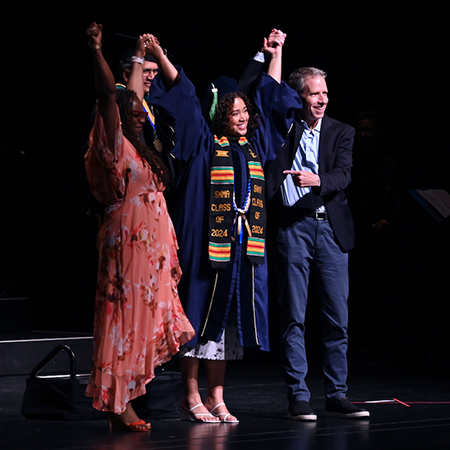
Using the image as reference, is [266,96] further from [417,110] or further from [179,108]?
[417,110]

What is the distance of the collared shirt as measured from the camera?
3.97 metres

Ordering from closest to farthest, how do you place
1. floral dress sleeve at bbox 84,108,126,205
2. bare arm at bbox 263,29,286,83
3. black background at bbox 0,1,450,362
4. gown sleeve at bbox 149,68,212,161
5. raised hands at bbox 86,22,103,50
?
raised hands at bbox 86,22,103,50 → floral dress sleeve at bbox 84,108,126,205 → gown sleeve at bbox 149,68,212,161 → bare arm at bbox 263,29,286,83 → black background at bbox 0,1,450,362

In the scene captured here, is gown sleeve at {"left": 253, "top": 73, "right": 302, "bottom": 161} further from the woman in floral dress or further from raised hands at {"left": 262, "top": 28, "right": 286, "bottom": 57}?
the woman in floral dress

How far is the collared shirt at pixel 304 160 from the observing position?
13.0 feet

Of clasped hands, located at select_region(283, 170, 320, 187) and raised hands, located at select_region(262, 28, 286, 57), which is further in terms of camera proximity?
raised hands, located at select_region(262, 28, 286, 57)

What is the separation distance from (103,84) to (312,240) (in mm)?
1146

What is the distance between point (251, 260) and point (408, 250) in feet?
7.52

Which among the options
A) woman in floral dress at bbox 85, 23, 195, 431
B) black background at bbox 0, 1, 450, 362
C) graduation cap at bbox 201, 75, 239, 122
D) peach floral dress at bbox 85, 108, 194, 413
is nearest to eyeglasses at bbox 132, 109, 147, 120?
woman in floral dress at bbox 85, 23, 195, 431

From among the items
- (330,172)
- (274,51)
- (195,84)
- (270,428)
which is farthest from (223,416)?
(195,84)

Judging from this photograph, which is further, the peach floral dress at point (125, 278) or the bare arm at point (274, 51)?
the bare arm at point (274, 51)

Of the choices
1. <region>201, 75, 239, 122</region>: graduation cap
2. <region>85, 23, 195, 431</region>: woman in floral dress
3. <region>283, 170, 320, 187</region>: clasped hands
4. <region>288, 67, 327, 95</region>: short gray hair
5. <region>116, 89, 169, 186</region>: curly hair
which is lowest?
<region>85, 23, 195, 431</region>: woman in floral dress

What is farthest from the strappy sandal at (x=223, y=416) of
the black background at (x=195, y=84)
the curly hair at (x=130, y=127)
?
the black background at (x=195, y=84)

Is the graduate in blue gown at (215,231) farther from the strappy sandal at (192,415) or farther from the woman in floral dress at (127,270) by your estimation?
the woman in floral dress at (127,270)

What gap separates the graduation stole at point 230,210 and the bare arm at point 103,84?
20.5 inches
